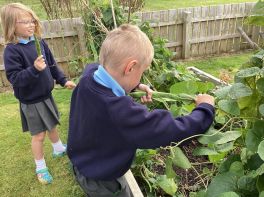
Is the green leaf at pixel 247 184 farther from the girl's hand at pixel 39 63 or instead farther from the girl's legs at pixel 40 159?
the girl's legs at pixel 40 159

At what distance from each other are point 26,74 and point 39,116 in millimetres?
472

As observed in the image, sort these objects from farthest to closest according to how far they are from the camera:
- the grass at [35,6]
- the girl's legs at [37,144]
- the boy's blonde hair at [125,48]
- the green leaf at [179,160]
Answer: the grass at [35,6]
the girl's legs at [37,144]
the boy's blonde hair at [125,48]
the green leaf at [179,160]

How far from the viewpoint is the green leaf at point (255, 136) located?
107cm

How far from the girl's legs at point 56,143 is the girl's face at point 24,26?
3.04 feet

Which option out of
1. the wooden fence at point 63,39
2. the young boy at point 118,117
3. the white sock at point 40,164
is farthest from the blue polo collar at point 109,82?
the wooden fence at point 63,39

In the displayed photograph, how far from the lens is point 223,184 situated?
1.13 meters

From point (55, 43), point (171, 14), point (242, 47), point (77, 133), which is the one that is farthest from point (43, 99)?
point (242, 47)

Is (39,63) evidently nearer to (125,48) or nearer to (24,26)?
(24,26)

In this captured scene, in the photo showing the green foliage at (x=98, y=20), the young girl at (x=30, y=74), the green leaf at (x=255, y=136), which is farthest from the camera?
the green foliage at (x=98, y=20)

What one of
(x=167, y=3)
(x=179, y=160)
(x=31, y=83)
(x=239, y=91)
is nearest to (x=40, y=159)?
(x=31, y=83)

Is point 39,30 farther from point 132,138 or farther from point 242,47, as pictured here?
point 242,47

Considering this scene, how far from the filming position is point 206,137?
50.4 inches

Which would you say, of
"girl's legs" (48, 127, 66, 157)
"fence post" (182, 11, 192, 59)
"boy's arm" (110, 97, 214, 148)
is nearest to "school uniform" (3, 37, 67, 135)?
"girl's legs" (48, 127, 66, 157)

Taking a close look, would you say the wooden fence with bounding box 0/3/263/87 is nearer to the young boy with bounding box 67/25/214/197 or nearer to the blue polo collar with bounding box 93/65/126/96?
the young boy with bounding box 67/25/214/197
